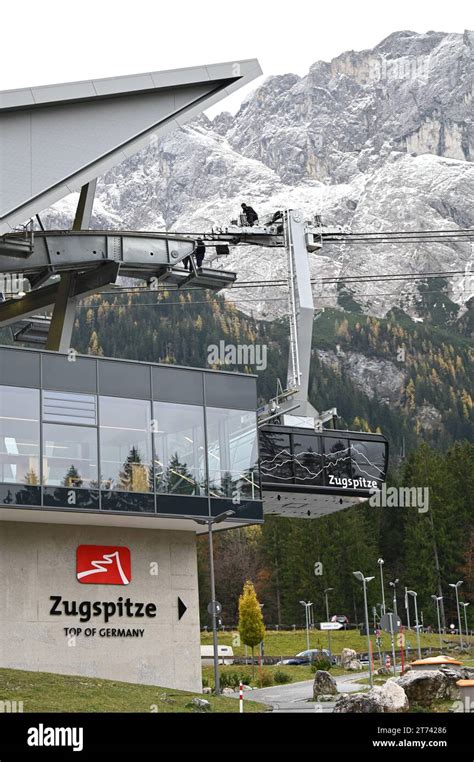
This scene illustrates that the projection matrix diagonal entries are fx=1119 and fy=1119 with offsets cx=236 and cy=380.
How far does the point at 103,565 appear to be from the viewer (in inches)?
1192

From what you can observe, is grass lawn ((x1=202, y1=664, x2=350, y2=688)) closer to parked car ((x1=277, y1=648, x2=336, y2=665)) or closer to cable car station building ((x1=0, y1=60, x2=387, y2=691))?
parked car ((x1=277, y1=648, x2=336, y2=665))

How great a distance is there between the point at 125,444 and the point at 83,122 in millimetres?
8920

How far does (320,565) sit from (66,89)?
72.1 metres

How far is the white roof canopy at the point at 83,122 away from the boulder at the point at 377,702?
42.2 ft

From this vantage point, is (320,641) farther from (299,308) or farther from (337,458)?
(299,308)

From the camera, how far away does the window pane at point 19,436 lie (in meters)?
28.0

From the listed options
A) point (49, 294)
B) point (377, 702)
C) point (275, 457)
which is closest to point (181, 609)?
point (275, 457)

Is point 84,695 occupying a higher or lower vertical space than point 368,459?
lower

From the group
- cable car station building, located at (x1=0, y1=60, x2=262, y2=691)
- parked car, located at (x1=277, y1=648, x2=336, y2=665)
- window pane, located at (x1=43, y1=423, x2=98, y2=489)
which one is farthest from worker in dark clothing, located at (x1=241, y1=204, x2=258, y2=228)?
parked car, located at (x1=277, y1=648, x2=336, y2=665)

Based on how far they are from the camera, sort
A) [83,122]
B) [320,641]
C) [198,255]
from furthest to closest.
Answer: [320,641]
[198,255]
[83,122]

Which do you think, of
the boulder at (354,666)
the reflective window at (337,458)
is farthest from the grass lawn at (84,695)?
the boulder at (354,666)

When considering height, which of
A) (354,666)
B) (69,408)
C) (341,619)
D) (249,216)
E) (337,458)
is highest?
(249,216)

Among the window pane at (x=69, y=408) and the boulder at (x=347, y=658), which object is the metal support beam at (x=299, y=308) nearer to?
the window pane at (x=69, y=408)
